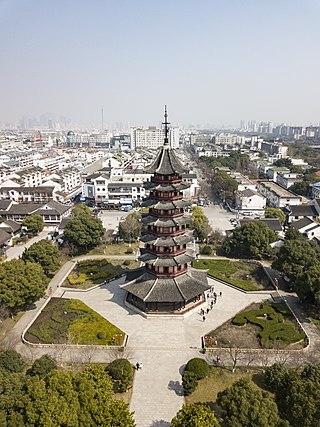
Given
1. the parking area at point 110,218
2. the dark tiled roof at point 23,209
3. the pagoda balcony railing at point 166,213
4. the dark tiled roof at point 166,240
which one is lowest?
the parking area at point 110,218

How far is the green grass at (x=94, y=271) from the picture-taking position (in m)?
43.9

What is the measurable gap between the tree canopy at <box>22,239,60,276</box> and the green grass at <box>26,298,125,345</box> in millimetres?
6358

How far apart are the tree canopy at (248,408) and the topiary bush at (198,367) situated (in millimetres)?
5565

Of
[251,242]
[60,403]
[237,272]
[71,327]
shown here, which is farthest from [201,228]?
[60,403]

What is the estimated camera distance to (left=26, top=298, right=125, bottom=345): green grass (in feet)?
104

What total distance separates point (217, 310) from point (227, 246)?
55.3 feet

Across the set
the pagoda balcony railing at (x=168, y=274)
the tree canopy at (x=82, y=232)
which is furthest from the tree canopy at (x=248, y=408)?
the tree canopy at (x=82, y=232)

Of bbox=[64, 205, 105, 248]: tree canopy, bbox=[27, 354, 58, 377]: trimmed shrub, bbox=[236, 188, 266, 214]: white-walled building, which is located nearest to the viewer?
bbox=[27, 354, 58, 377]: trimmed shrub

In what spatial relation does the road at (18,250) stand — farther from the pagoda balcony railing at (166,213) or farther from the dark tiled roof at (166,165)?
the dark tiled roof at (166,165)

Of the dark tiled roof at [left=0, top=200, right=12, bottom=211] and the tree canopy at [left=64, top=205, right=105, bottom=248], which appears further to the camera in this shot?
the dark tiled roof at [left=0, top=200, right=12, bottom=211]

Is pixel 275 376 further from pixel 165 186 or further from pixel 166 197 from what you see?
pixel 165 186

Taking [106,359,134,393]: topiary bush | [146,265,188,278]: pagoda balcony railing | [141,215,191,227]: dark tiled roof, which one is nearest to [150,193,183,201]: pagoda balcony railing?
[141,215,191,227]: dark tiled roof

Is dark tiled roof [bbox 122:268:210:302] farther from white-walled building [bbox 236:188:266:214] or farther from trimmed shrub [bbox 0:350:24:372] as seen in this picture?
white-walled building [bbox 236:188:266:214]

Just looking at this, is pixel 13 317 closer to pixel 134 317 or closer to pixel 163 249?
pixel 134 317
